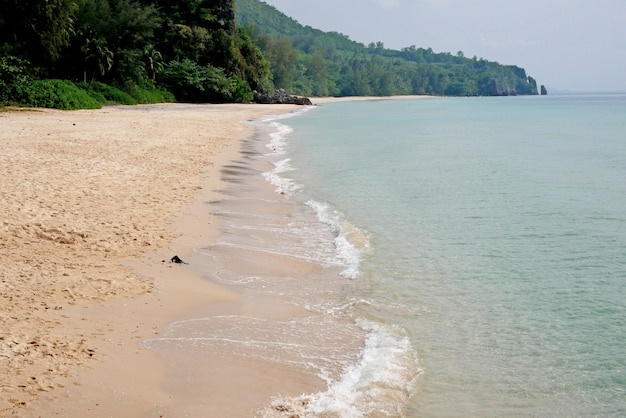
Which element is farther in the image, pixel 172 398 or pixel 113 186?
pixel 113 186

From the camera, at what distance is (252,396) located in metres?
4.86

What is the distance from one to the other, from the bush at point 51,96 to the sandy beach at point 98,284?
20.6 m

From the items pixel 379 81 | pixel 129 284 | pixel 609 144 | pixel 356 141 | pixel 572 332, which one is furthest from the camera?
pixel 379 81

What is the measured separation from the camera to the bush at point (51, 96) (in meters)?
34.1

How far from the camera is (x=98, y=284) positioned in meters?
6.97

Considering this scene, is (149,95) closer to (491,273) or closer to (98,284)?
(491,273)

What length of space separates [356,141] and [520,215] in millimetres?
18434

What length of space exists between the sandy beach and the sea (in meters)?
0.58

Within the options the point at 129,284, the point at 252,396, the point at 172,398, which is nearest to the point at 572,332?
the point at 252,396

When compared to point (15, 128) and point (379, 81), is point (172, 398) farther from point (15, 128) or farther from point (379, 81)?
point (379, 81)

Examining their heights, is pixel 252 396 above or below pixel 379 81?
below

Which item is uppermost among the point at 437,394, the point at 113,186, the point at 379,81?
the point at 379,81

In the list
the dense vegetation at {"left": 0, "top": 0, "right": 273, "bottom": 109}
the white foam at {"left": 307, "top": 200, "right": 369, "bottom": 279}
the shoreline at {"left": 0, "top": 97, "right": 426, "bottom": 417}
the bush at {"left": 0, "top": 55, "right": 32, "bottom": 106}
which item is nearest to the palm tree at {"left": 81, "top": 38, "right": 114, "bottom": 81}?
the dense vegetation at {"left": 0, "top": 0, "right": 273, "bottom": 109}

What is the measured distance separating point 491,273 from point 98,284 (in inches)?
202
